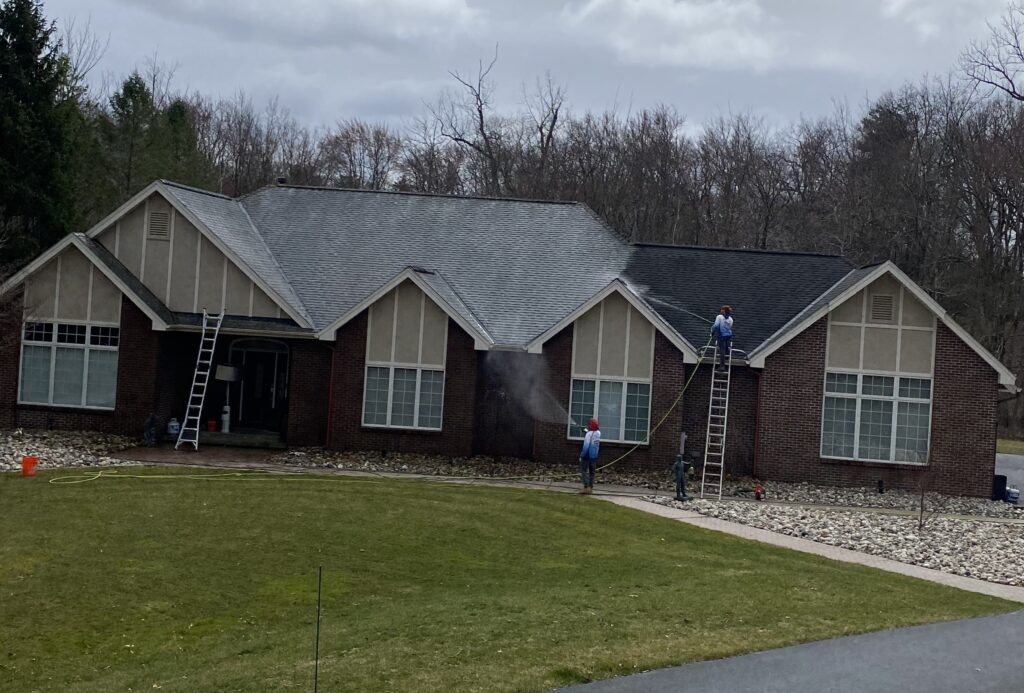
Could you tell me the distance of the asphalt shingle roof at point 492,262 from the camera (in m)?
30.7

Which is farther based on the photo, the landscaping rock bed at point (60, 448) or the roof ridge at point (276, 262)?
the roof ridge at point (276, 262)

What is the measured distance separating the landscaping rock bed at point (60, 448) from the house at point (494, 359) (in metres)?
0.75

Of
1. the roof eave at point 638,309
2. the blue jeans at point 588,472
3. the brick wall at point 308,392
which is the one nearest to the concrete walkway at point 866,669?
the blue jeans at point 588,472

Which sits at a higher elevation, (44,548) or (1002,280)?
(1002,280)

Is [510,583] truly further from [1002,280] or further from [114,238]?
[1002,280]

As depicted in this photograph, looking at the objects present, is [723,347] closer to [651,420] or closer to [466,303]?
[651,420]

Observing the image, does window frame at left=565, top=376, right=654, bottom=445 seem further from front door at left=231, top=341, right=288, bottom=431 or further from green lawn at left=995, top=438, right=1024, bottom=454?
green lawn at left=995, top=438, right=1024, bottom=454

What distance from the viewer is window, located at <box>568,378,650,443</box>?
29.0 metres

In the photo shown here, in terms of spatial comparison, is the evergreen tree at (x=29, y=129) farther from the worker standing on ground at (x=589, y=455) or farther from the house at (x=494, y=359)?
the worker standing on ground at (x=589, y=455)

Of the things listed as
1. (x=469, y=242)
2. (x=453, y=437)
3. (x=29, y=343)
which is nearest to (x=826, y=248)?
(x=469, y=242)

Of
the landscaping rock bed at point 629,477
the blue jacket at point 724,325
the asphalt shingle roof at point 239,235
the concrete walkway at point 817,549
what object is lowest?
the concrete walkway at point 817,549

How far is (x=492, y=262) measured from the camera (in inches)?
1294

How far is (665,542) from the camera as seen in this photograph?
64.6 ft

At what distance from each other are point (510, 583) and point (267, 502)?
658cm
